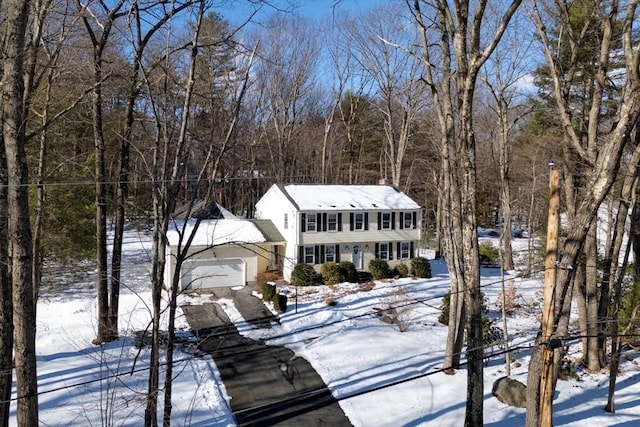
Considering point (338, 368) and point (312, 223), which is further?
point (312, 223)

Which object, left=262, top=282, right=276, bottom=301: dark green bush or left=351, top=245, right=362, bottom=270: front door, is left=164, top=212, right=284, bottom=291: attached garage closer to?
left=262, top=282, right=276, bottom=301: dark green bush

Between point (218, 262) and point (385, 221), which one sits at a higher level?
point (385, 221)

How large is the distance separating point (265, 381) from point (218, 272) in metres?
10.1

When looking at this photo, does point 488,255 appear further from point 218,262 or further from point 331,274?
point 218,262

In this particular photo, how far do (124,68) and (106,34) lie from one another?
890 mm

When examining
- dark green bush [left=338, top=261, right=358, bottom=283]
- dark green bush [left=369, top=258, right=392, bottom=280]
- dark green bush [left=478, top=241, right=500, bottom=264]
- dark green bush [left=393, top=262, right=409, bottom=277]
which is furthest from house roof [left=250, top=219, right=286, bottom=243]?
dark green bush [left=478, top=241, right=500, bottom=264]

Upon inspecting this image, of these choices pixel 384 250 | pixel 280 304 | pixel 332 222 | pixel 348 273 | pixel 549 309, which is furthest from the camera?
pixel 384 250

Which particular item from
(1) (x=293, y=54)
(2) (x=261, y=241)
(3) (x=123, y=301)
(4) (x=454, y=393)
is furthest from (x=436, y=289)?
(1) (x=293, y=54)

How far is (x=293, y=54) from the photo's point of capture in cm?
3416

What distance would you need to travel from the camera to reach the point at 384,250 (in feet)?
84.1

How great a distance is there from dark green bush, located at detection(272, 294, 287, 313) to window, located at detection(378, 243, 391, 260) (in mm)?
8286

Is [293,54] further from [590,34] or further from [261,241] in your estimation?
[590,34]

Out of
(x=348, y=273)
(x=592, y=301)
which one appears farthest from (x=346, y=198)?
(x=592, y=301)

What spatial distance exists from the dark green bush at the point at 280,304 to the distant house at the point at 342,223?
4614 mm
